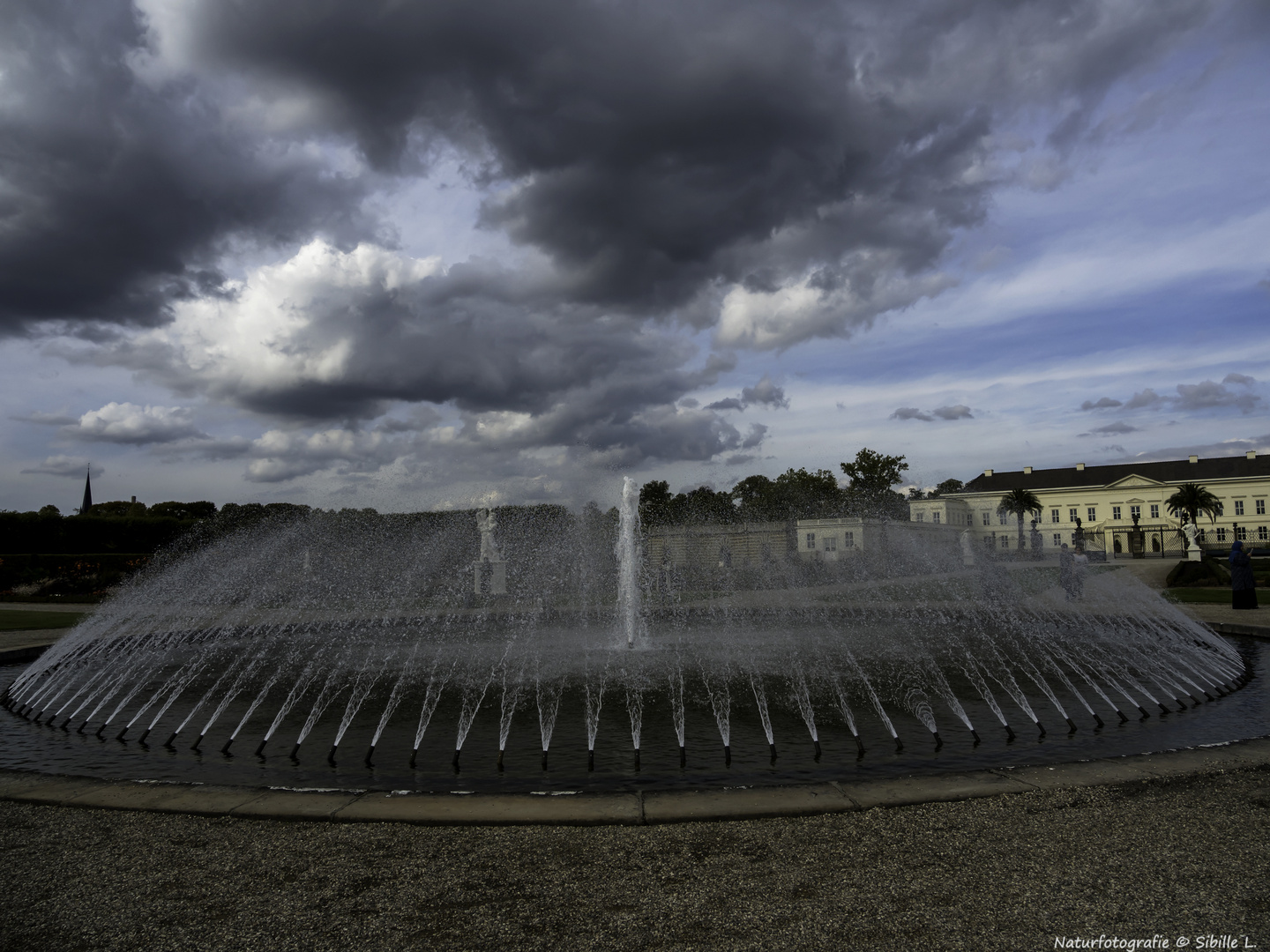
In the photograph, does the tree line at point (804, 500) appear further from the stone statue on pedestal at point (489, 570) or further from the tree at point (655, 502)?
the stone statue on pedestal at point (489, 570)

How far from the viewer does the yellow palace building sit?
103 metres

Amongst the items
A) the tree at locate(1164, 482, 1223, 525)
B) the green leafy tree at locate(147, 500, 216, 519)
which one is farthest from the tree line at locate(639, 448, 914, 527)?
the green leafy tree at locate(147, 500, 216, 519)

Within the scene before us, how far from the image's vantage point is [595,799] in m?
5.91

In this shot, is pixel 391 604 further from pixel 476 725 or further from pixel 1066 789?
pixel 1066 789

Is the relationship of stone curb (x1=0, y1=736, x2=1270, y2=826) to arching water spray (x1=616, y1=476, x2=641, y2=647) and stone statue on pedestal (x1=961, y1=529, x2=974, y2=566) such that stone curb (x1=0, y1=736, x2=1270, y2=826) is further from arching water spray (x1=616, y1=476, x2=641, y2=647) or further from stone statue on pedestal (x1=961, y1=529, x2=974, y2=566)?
stone statue on pedestal (x1=961, y1=529, x2=974, y2=566)

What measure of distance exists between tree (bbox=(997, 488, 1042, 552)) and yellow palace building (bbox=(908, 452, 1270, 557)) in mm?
3631

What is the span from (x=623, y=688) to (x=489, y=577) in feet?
75.1

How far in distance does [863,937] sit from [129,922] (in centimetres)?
388

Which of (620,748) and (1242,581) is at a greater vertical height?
(1242,581)

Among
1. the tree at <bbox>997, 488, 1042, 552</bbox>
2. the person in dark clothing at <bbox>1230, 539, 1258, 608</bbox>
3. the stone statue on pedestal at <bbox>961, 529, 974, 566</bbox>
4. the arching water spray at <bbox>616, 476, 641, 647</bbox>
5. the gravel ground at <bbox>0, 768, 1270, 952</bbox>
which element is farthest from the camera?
the tree at <bbox>997, 488, 1042, 552</bbox>

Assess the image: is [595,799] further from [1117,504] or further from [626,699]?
[1117,504]

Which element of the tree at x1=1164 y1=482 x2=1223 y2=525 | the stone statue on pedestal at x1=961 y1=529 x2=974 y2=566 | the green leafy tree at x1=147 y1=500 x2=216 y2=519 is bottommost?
the stone statue on pedestal at x1=961 y1=529 x2=974 y2=566

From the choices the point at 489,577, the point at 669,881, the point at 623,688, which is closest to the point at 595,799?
the point at 669,881

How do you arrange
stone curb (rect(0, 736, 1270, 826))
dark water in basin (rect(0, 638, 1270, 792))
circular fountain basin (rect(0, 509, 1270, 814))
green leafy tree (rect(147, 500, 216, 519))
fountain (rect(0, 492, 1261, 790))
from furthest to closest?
green leafy tree (rect(147, 500, 216, 519)), fountain (rect(0, 492, 1261, 790)), circular fountain basin (rect(0, 509, 1270, 814)), dark water in basin (rect(0, 638, 1270, 792)), stone curb (rect(0, 736, 1270, 826))
